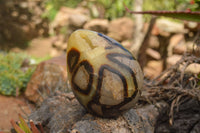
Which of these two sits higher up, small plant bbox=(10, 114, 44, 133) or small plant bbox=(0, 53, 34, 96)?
small plant bbox=(10, 114, 44, 133)

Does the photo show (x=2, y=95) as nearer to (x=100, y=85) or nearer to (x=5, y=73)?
(x=5, y=73)

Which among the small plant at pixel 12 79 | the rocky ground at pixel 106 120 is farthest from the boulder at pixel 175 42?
the small plant at pixel 12 79

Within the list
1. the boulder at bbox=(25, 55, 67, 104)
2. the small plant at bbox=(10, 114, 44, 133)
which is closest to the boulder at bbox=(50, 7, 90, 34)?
the boulder at bbox=(25, 55, 67, 104)

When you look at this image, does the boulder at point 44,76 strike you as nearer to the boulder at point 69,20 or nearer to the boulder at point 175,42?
the boulder at point 175,42

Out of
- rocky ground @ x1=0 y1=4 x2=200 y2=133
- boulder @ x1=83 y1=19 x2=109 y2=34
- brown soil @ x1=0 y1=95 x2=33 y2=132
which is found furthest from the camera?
boulder @ x1=83 y1=19 x2=109 y2=34

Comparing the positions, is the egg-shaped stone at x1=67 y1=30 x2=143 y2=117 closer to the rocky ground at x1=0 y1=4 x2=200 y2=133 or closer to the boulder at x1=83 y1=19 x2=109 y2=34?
the rocky ground at x1=0 y1=4 x2=200 y2=133

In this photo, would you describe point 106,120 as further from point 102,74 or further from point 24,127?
point 24,127

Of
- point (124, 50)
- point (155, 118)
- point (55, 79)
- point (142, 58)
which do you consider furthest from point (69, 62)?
point (142, 58)
